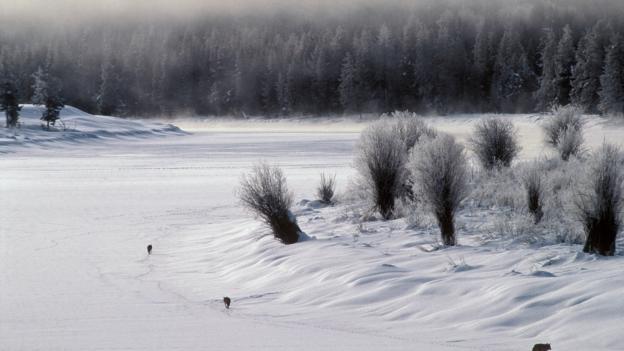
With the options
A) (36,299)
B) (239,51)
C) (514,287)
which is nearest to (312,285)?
(514,287)

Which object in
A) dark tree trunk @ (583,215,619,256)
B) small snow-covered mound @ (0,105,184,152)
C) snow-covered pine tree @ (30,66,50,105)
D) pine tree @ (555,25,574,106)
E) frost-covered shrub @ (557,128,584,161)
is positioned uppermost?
pine tree @ (555,25,574,106)

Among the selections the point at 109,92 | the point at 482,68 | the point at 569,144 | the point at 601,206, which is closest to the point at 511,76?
the point at 482,68

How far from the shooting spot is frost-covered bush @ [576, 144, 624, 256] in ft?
30.8

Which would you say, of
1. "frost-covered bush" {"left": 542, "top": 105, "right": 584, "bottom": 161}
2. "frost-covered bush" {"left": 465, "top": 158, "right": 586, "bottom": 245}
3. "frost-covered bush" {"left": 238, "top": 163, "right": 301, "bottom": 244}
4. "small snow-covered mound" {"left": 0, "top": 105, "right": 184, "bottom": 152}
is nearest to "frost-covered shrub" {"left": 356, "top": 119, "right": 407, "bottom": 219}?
"frost-covered bush" {"left": 465, "top": 158, "right": 586, "bottom": 245}

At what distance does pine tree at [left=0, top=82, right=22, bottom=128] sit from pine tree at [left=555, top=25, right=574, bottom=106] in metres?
57.7

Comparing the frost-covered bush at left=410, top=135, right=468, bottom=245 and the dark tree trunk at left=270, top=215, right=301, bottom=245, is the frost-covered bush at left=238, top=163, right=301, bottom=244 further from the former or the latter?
the frost-covered bush at left=410, top=135, right=468, bottom=245

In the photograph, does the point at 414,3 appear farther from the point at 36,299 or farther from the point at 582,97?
the point at 36,299

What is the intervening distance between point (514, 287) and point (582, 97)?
229 feet

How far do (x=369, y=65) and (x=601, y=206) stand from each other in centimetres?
9678

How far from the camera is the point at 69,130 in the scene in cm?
5922

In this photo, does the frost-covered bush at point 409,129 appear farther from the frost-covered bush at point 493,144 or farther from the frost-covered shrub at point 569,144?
the frost-covered shrub at point 569,144

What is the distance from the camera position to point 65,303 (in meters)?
8.31

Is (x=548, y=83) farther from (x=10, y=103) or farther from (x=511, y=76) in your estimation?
(x=10, y=103)

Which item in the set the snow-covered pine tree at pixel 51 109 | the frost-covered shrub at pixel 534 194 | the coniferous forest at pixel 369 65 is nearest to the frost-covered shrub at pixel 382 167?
the frost-covered shrub at pixel 534 194
